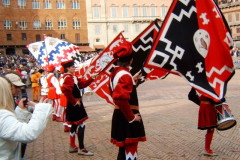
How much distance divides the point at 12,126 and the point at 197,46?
2705 mm

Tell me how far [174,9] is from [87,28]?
5490cm

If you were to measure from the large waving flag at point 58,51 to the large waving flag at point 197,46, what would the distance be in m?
6.06

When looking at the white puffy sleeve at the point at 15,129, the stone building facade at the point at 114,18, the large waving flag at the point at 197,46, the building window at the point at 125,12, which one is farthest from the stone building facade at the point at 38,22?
the white puffy sleeve at the point at 15,129

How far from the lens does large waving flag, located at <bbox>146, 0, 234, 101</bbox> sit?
362cm

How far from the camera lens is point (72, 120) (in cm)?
516

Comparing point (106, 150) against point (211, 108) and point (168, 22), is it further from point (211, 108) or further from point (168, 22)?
point (168, 22)

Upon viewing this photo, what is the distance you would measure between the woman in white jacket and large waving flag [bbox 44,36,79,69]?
7.08m

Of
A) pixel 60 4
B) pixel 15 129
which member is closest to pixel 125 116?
pixel 15 129

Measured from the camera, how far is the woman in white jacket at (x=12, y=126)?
6.93ft

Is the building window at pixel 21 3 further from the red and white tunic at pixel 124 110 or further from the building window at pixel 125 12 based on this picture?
the red and white tunic at pixel 124 110

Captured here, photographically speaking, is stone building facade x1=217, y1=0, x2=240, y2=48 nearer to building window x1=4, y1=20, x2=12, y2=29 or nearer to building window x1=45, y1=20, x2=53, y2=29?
building window x1=45, y1=20, x2=53, y2=29

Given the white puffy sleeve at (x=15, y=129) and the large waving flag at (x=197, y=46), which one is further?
the large waving flag at (x=197, y=46)

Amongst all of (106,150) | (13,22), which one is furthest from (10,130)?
(13,22)

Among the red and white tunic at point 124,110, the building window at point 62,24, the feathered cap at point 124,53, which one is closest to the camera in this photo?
the red and white tunic at point 124,110
